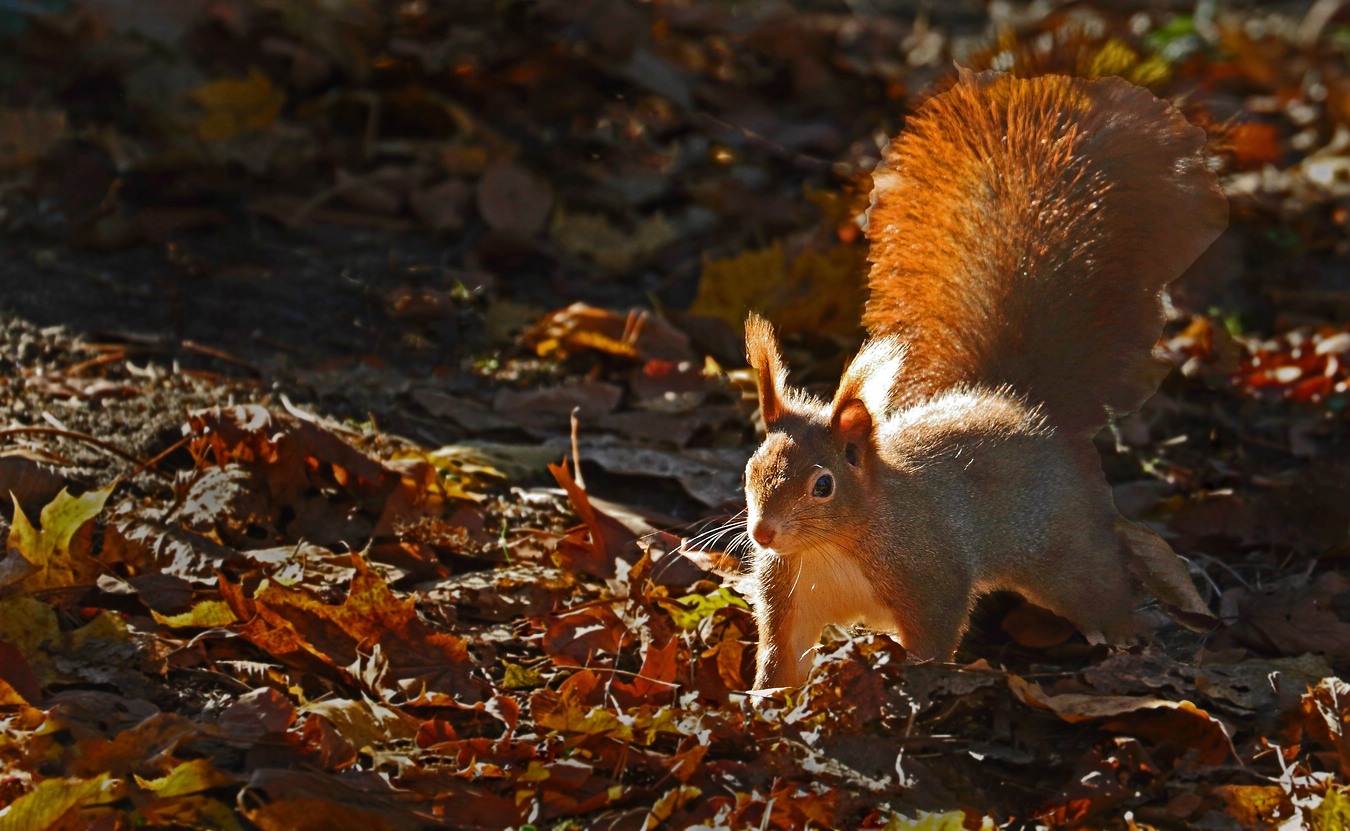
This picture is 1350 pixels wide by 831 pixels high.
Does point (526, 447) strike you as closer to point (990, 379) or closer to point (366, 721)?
point (990, 379)

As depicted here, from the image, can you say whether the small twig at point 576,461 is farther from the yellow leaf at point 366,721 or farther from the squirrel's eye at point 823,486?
the yellow leaf at point 366,721

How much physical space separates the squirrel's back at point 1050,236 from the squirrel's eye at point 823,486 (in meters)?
0.65

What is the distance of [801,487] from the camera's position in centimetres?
263

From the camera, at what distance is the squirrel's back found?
311cm

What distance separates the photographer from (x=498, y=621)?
2.87 meters

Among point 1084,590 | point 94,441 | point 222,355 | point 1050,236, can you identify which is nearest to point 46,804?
point 94,441

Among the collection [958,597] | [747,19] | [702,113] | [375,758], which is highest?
[747,19]

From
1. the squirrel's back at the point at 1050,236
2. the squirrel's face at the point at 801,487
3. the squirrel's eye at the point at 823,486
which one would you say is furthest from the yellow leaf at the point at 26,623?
the squirrel's back at the point at 1050,236

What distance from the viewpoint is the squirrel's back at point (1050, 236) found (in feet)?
10.2

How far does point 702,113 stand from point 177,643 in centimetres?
327

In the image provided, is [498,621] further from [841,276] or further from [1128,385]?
[841,276]

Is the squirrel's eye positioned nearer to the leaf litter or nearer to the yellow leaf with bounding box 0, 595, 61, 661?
the leaf litter

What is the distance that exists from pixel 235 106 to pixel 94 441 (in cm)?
202

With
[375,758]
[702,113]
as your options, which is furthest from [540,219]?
[375,758]
